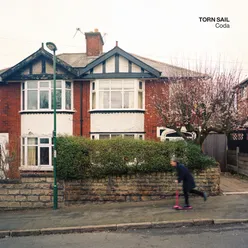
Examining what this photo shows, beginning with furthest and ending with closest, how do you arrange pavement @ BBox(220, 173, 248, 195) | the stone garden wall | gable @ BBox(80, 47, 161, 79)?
gable @ BBox(80, 47, 161, 79) → pavement @ BBox(220, 173, 248, 195) → the stone garden wall

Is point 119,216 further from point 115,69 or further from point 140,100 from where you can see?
point 115,69

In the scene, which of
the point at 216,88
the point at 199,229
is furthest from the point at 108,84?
the point at 199,229

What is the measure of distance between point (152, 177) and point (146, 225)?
271 centimetres

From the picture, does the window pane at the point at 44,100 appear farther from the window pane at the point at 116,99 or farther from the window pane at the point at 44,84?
the window pane at the point at 116,99

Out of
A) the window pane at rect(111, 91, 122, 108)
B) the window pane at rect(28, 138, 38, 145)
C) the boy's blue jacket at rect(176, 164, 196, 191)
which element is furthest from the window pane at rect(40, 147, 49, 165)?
the boy's blue jacket at rect(176, 164, 196, 191)

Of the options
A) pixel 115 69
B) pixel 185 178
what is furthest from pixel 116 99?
pixel 185 178

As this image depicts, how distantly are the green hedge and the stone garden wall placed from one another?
0.88ft

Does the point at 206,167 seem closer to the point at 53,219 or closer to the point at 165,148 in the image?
the point at 165,148

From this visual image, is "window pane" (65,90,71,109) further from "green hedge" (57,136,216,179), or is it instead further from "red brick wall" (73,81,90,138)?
"green hedge" (57,136,216,179)

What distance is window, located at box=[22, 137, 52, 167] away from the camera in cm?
1379

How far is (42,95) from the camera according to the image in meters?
13.8

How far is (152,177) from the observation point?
355 inches

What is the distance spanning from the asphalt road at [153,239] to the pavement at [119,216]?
271mm

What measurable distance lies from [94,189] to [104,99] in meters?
6.14
